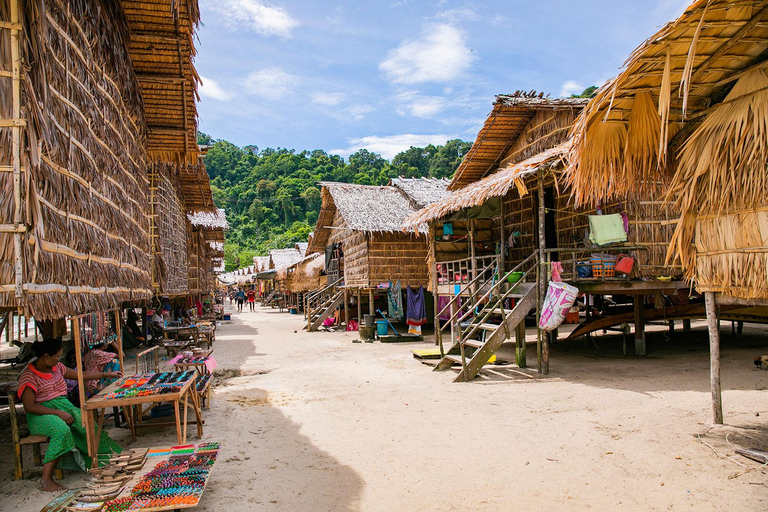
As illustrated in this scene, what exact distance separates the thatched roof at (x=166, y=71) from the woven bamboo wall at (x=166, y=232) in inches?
73.9

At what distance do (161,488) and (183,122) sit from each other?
604cm

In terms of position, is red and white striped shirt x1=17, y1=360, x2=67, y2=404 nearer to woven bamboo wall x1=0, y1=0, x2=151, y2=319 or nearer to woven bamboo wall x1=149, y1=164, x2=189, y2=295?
woven bamboo wall x1=0, y1=0, x2=151, y2=319

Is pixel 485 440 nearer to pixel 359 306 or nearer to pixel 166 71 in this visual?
pixel 166 71

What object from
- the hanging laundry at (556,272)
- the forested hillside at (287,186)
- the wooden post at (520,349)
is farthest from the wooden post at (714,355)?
the forested hillside at (287,186)

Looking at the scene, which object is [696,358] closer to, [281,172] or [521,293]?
[521,293]

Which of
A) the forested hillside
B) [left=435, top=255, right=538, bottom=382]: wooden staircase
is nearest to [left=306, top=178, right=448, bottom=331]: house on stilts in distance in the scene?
[left=435, top=255, right=538, bottom=382]: wooden staircase

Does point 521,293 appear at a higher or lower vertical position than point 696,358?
higher

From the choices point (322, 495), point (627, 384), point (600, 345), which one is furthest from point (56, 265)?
point (600, 345)

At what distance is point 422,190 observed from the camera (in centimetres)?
2020

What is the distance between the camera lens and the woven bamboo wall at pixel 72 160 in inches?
115

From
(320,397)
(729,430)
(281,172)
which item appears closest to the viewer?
(729,430)

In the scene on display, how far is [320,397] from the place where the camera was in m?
7.85

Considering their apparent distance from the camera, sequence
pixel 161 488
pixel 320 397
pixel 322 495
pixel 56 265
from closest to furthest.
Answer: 1. pixel 56 265
2. pixel 161 488
3. pixel 322 495
4. pixel 320 397

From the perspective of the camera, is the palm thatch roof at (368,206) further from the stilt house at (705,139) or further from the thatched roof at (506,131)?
the stilt house at (705,139)
